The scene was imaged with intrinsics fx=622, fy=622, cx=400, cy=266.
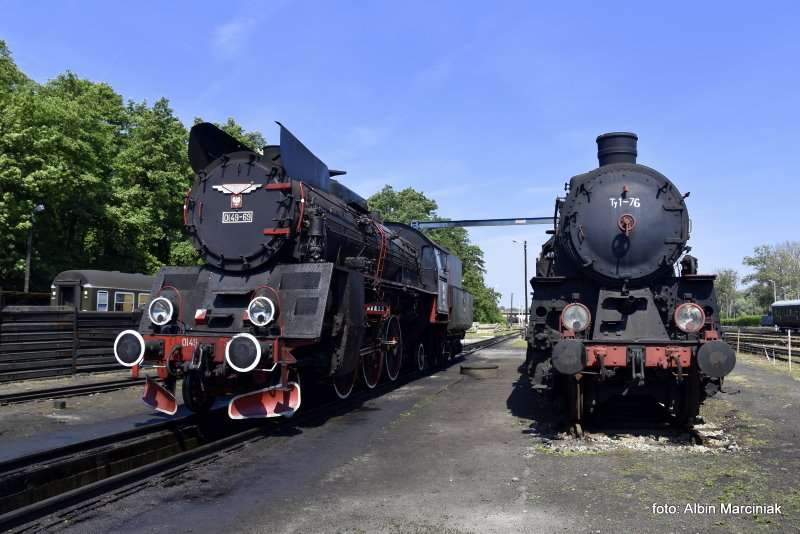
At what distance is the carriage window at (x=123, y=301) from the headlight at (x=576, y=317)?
17.0m

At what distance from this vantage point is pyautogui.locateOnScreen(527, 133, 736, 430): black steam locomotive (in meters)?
7.42

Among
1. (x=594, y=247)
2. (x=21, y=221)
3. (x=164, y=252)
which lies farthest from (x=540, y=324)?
(x=164, y=252)

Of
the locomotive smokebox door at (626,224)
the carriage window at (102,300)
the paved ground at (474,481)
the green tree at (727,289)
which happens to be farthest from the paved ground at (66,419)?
the green tree at (727,289)

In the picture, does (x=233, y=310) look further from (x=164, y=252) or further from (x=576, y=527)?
(x=164, y=252)

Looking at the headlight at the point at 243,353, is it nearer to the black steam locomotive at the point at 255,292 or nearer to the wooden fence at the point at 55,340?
the black steam locomotive at the point at 255,292

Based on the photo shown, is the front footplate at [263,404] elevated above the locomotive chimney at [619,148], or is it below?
below

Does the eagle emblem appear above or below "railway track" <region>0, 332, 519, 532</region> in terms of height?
above

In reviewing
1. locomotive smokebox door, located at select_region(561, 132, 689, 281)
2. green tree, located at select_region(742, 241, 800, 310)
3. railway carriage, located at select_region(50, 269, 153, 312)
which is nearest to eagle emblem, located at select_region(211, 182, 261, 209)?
locomotive smokebox door, located at select_region(561, 132, 689, 281)

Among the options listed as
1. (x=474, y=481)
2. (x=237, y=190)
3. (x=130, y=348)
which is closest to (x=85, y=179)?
(x=237, y=190)

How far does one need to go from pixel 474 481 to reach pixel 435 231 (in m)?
63.7

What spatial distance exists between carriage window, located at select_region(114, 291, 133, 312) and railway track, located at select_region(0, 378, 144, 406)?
749 centimetres

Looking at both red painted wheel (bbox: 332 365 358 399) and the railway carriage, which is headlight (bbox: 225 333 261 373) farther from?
the railway carriage

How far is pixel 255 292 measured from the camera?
833 cm

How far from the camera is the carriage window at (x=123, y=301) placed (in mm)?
20508
